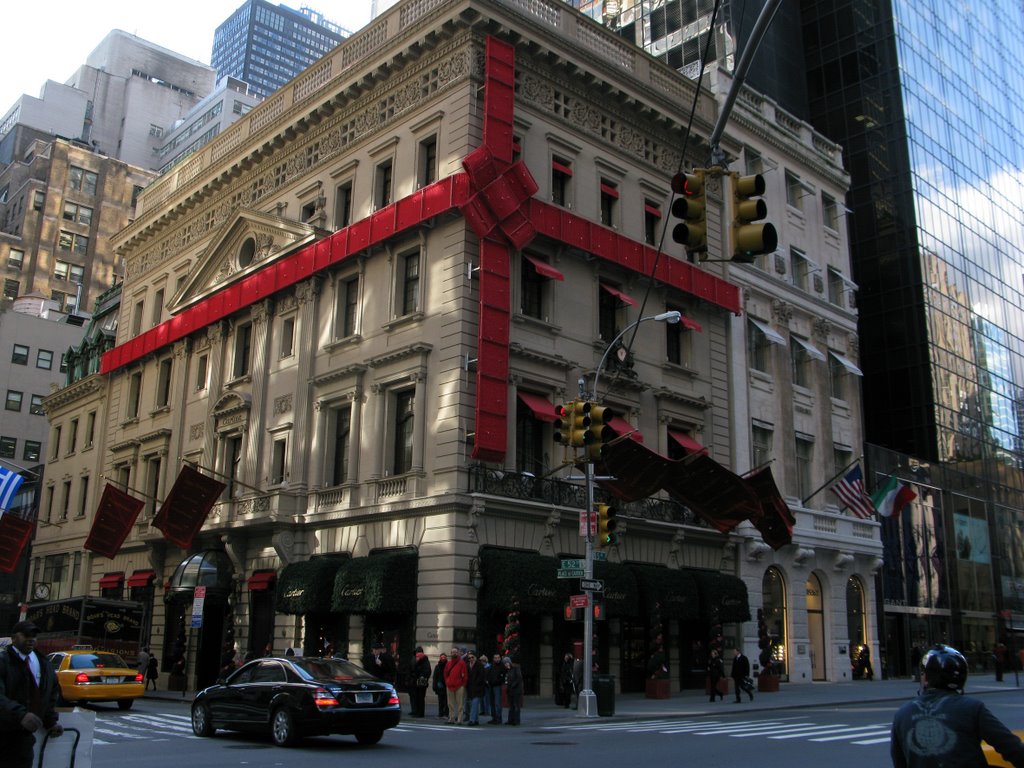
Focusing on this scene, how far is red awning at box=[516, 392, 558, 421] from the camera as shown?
3094 cm

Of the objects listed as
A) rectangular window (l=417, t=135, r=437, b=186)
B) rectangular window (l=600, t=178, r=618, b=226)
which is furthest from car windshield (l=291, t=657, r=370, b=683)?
rectangular window (l=600, t=178, r=618, b=226)

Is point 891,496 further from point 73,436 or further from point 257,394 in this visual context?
point 73,436

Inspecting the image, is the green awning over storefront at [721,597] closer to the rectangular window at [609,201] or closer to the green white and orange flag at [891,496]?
the green white and orange flag at [891,496]

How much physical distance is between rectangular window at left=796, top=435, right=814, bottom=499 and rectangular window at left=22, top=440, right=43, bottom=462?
5871 cm

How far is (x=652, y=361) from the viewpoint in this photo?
36188mm

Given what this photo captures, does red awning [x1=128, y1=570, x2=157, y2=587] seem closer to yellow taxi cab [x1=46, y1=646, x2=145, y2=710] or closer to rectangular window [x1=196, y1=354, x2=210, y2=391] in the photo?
rectangular window [x1=196, y1=354, x2=210, y2=391]

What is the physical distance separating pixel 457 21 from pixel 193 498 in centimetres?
1912

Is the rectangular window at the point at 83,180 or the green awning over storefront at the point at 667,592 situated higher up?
the rectangular window at the point at 83,180

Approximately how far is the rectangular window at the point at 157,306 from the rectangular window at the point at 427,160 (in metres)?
20.6

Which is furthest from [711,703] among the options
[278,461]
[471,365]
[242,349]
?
[242,349]

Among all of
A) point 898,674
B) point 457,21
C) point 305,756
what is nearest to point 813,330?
point 898,674

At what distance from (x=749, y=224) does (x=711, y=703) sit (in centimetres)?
2177

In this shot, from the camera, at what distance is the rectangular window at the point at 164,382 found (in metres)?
45.8

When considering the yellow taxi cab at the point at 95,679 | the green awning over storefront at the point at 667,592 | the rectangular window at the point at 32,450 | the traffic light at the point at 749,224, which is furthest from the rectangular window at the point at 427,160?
the rectangular window at the point at 32,450
